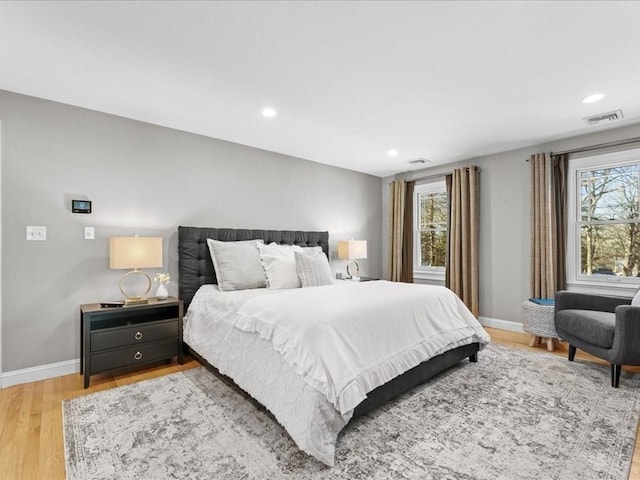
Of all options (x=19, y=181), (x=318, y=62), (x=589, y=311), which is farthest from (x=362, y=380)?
(x=19, y=181)

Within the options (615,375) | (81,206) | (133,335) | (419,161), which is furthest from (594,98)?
(81,206)

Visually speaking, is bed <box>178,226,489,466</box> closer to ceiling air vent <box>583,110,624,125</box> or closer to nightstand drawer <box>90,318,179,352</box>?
nightstand drawer <box>90,318,179,352</box>

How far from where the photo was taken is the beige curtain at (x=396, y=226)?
5379mm

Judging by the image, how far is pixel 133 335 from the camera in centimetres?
282

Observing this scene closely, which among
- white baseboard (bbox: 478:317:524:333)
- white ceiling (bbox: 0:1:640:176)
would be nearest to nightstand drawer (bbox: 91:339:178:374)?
white ceiling (bbox: 0:1:640:176)

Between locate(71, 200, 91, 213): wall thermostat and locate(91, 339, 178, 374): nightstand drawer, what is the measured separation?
127cm

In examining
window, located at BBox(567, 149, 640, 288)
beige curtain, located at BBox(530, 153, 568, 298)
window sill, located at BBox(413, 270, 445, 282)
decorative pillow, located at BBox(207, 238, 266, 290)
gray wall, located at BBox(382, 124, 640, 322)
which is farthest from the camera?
window sill, located at BBox(413, 270, 445, 282)

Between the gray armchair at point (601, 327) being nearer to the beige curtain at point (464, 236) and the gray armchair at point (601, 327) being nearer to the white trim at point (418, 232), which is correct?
the beige curtain at point (464, 236)

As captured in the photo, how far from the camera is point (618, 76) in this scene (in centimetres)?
241

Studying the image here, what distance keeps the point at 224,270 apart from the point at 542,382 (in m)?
2.99

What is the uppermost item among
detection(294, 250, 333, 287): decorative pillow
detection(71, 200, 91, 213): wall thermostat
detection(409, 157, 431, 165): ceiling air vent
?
detection(409, 157, 431, 165): ceiling air vent

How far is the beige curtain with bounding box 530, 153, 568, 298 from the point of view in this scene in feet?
12.5

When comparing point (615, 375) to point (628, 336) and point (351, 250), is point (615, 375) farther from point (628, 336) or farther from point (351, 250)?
point (351, 250)

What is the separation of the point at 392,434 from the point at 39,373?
115 inches
